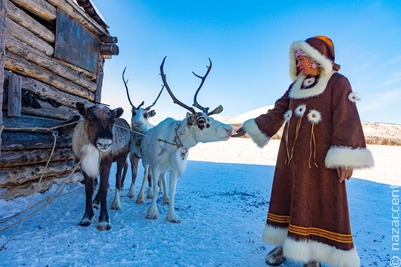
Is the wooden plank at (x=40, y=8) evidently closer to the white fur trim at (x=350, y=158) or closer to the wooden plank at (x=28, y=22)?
the wooden plank at (x=28, y=22)

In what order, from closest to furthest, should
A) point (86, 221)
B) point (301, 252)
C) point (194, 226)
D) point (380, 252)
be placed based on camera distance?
point (301, 252)
point (380, 252)
point (86, 221)
point (194, 226)

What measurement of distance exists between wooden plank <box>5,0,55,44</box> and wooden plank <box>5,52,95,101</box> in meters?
0.59

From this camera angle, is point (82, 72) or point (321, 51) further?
point (82, 72)

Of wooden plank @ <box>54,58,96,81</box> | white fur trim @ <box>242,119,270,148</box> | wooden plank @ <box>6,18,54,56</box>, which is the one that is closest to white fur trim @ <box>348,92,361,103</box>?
white fur trim @ <box>242,119,270,148</box>

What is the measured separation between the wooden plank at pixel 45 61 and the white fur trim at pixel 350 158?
4.90 metres

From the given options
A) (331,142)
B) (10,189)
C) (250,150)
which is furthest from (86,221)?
(250,150)

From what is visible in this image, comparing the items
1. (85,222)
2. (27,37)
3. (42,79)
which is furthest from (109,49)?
(85,222)

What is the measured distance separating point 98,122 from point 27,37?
2.51m

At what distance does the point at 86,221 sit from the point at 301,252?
2757 millimetres

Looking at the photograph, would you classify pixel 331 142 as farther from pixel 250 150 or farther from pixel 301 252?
pixel 250 150

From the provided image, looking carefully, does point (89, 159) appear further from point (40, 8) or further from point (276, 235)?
point (40, 8)

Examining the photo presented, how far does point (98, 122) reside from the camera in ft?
12.1

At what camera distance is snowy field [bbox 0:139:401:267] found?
288 centimetres

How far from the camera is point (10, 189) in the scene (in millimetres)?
4605
